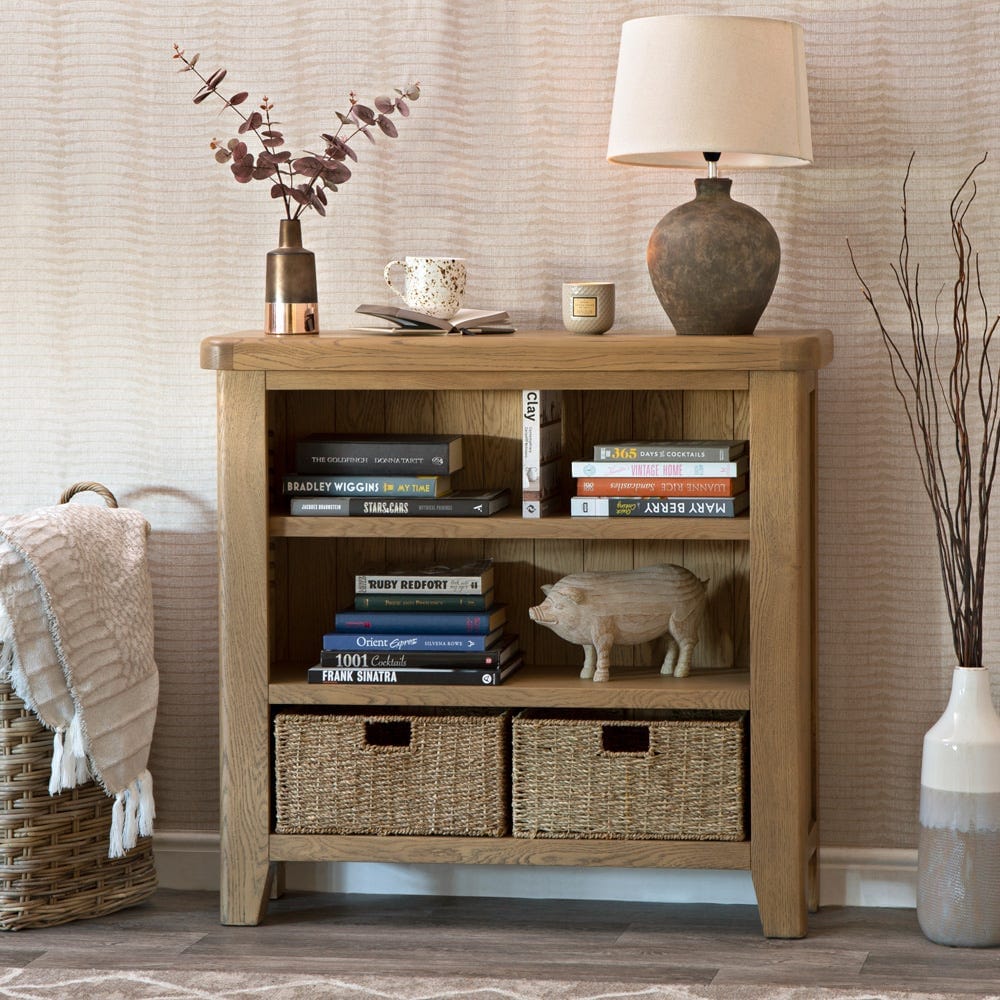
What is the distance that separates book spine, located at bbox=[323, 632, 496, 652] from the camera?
2.32 m

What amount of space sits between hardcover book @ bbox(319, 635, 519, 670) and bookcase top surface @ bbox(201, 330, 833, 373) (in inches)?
17.5

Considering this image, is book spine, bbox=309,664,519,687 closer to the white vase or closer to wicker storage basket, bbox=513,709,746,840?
wicker storage basket, bbox=513,709,746,840

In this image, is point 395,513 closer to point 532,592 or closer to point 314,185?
point 532,592

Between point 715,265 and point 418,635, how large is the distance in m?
0.74

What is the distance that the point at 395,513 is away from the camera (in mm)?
2316

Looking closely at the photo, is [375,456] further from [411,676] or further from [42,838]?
[42,838]

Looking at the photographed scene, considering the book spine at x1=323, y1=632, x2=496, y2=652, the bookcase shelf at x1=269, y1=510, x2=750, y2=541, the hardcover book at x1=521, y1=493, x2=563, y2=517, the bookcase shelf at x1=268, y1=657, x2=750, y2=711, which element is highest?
the hardcover book at x1=521, y1=493, x2=563, y2=517

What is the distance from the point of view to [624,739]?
2.60 m

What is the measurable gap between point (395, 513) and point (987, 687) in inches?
37.6

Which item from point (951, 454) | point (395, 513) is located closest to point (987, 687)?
point (951, 454)

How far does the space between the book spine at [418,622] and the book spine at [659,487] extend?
0.86 ft

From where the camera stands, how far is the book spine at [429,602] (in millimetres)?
2373

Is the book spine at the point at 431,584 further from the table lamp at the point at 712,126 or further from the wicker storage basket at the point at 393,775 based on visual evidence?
the table lamp at the point at 712,126

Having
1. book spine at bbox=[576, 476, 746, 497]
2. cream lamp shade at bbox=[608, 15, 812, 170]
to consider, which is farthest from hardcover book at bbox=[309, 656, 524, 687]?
cream lamp shade at bbox=[608, 15, 812, 170]
